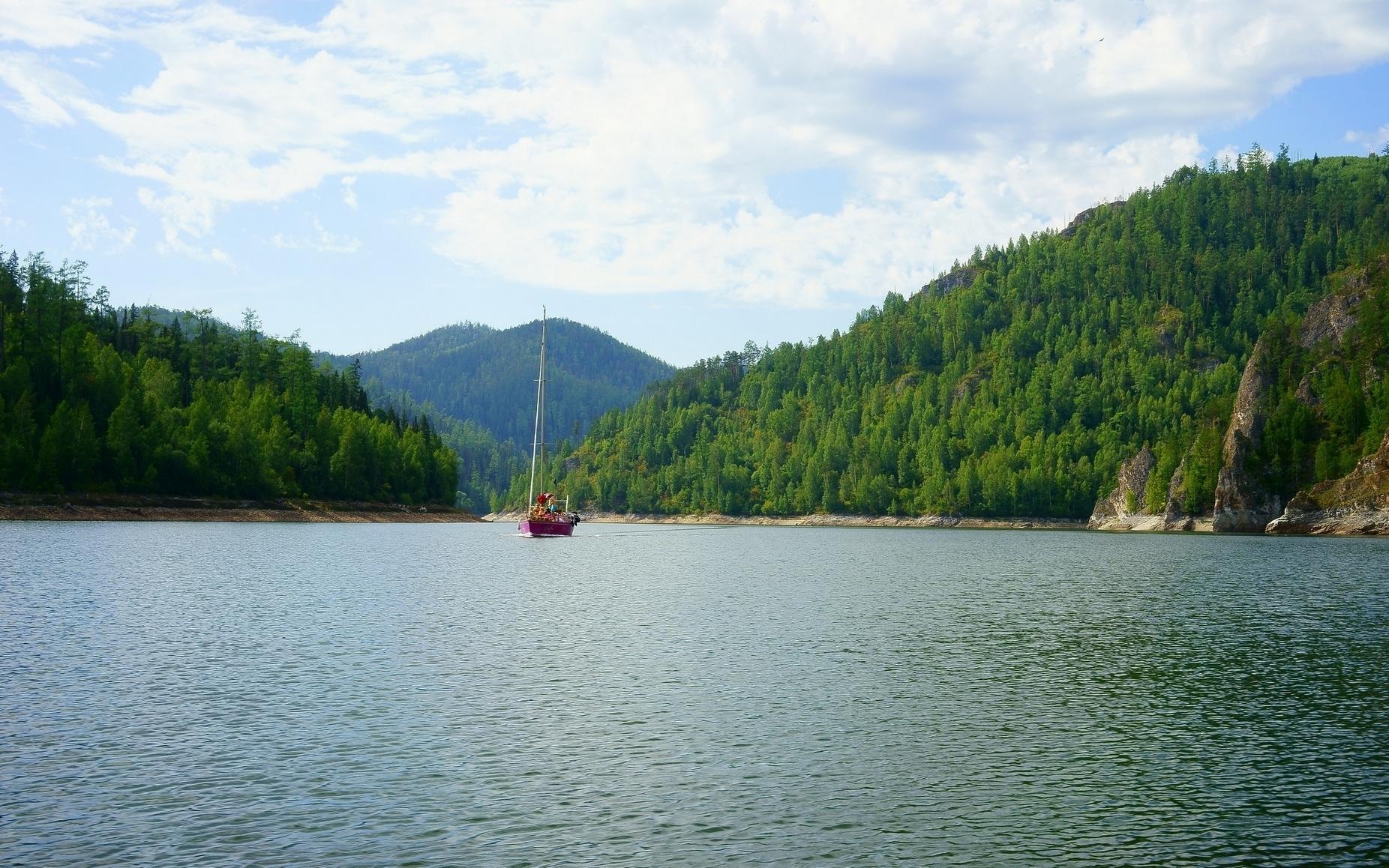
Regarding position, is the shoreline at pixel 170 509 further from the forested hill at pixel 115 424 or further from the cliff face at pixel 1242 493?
the cliff face at pixel 1242 493

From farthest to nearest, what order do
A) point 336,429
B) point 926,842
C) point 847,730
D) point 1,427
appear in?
point 336,429
point 1,427
point 847,730
point 926,842

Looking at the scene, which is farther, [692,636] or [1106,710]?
[692,636]

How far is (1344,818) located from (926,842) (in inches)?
377

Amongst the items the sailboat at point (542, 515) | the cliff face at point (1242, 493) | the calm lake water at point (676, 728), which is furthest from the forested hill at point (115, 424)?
the cliff face at point (1242, 493)

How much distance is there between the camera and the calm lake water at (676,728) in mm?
21422

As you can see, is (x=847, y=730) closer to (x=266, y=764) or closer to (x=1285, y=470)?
(x=266, y=764)

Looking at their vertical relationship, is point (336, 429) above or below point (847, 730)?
above

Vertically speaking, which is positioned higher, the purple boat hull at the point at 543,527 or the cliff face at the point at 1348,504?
the cliff face at the point at 1348,504

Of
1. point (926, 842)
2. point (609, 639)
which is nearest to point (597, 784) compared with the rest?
point (926, 842)

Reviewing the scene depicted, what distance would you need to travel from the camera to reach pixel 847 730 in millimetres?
30859

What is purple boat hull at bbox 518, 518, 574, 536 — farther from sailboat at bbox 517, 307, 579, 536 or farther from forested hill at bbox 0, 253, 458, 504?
forested hill at bbox 0, 253, 458, 504

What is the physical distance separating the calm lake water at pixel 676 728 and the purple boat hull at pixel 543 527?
85.3 m

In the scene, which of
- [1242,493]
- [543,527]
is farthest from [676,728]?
[1242,493]

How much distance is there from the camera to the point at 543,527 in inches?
6102
